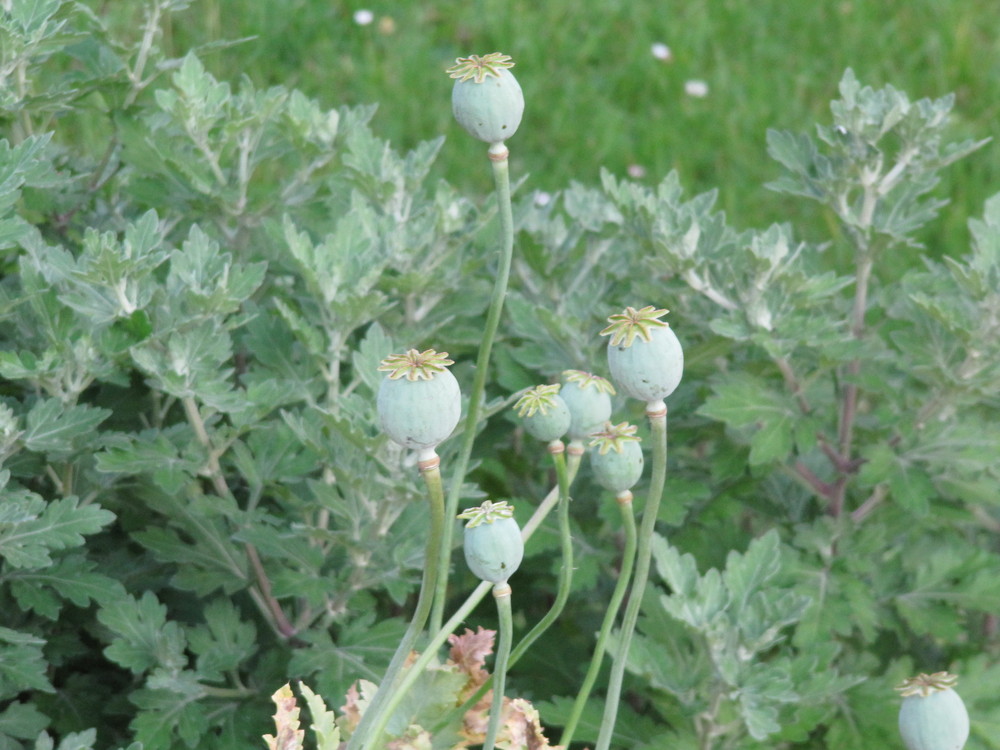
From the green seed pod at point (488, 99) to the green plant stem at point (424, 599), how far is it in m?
0.34

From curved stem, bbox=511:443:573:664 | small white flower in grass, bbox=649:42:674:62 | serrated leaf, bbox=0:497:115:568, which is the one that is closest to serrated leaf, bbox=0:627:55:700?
serrated leaf, bbox=0:497:115:568

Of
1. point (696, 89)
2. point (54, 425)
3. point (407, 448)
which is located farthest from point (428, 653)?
point (696, 89)

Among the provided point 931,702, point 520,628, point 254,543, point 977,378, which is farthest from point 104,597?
point 977,378

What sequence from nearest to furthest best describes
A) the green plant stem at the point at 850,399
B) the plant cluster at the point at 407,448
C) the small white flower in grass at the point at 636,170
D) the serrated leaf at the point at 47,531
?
1. the serrated leaf at the point at 47,531
2. the plant cluster at the point at 407,448
3. the green plant stem at the point at 850,399
4. the small white flower in grass at the point at 636,170

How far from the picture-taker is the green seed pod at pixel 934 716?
4.42ft

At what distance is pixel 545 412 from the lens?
1334mm

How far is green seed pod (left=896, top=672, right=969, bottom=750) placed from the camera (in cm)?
135

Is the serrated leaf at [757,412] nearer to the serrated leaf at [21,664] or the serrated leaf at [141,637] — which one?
the serrated leaf at [141,637]

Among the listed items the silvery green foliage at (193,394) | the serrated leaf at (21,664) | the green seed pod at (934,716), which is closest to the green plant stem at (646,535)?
the green seed pod at (934,716)

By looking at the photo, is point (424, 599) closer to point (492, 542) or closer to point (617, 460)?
point (492, 542)

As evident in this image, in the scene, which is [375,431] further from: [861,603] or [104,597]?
[861,603]

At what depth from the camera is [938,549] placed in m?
2.55

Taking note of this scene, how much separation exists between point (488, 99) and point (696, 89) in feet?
11.2

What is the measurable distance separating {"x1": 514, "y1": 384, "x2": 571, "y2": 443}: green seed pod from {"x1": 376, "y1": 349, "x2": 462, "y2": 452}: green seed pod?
12 centimetres
